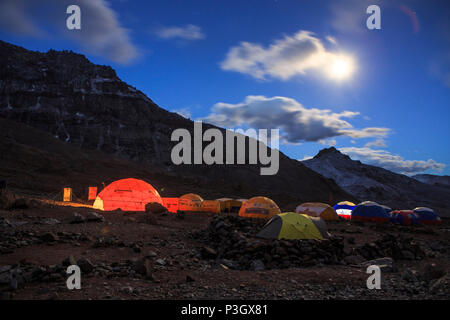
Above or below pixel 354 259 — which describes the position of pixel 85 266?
above

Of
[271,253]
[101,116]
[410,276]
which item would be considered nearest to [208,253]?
[271,253]

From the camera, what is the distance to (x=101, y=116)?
8581 cm

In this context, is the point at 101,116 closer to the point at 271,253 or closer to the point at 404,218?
the point at 404,218

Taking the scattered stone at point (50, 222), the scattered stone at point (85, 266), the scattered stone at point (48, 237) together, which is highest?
the scattered stone at point (50, 222)

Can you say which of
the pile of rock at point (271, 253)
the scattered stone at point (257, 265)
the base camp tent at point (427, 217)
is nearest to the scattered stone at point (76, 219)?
the pile of rock at point (271, 253)

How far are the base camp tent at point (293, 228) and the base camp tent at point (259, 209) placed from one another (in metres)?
7.87

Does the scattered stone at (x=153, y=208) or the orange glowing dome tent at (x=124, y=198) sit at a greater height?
the orange glowing dome tent at (x=124, y=198)

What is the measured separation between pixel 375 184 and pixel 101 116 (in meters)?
93.1

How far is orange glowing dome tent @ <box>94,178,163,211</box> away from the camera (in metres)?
18.2

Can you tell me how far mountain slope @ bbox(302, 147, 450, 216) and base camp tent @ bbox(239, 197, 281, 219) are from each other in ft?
271

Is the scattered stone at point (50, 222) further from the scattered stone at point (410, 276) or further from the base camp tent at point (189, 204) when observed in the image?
the base camp tent at point (189, 204)

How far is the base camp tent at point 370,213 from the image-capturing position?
24.2 m

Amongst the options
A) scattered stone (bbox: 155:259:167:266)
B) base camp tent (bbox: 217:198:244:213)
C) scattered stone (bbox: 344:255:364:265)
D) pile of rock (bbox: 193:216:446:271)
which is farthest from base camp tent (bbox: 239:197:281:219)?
scattered stone (bbox: 155:259:167:266)
